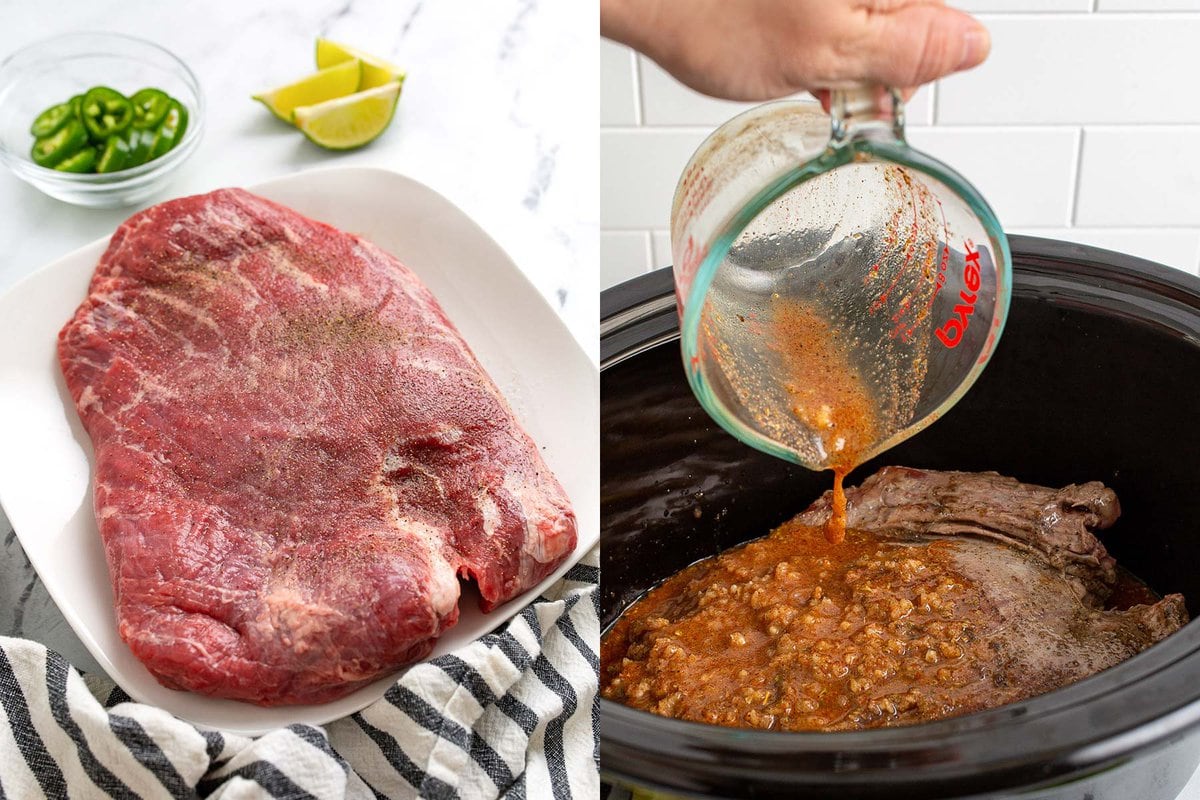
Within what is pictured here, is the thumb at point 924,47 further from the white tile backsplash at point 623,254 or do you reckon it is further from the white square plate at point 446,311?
the white tile backsplash at point 623,254

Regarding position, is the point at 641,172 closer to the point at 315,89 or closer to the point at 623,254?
the point at 623,254

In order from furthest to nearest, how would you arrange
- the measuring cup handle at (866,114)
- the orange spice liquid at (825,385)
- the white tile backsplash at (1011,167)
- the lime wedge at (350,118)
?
the lime wedge at (350,118) < the white tile backsplash at (1011,167) < the orange spice liquid at (825,385) < the measuring cup handle at (866,114)

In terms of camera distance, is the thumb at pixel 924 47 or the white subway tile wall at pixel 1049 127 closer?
the thumb at pixel 924 47

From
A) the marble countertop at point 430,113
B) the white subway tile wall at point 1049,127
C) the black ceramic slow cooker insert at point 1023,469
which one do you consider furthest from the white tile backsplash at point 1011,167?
the marble countertop at point 430,113

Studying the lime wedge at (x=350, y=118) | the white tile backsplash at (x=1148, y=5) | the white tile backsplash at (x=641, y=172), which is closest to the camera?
the white tile backsplash at (x=1148, y=5)

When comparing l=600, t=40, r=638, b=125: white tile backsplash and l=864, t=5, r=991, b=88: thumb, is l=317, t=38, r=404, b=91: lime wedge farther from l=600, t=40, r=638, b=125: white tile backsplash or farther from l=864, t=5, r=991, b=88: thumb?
l=864, t=5, r=991, b=88: thumb

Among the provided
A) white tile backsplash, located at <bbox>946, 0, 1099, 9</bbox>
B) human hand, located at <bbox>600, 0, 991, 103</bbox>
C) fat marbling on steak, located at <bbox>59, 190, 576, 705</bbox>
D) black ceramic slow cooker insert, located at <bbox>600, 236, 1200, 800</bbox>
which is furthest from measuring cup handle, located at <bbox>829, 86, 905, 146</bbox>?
white tile backsplash, located at <bbox>946, 0, 1099, 9</bbox>

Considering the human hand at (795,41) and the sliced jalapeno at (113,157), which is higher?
the human hand at (795,41)
